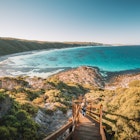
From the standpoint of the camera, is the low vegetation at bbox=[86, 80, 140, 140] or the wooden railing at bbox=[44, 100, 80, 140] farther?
the low vegetation at bbox=[86, 80, 140, 140]

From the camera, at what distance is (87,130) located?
10969 millimetres

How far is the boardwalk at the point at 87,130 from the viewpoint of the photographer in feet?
32.4

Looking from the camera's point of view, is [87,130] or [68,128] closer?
[68,128]

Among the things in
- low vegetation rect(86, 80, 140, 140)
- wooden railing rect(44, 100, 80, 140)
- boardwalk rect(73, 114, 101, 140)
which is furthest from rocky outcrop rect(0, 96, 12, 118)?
low vegetation rect(86, 80, 140, 140)

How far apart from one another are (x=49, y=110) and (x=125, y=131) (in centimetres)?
1065

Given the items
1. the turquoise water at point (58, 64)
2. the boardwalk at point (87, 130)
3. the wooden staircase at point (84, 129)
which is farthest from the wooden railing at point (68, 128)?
the turquoise water at point (58, 64)

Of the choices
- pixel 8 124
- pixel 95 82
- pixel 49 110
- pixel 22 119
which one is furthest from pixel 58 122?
pixel 95 82

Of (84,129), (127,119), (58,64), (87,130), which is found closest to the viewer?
(127,119)

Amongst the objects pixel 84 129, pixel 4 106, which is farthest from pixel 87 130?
pixel 4 106

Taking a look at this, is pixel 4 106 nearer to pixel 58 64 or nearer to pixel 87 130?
pixel 87 130

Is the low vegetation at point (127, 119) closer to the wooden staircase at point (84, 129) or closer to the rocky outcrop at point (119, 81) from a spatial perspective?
the wooden staircase at point (84, 129)

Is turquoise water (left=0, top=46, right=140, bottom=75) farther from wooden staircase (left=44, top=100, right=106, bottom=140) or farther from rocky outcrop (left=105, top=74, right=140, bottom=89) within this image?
wooden staircase (left=44, top=100, right=106, bottom=140)

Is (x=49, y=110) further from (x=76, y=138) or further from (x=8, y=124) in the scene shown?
(x=76, y=138)

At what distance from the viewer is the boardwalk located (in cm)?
989
